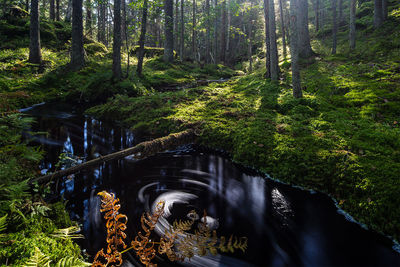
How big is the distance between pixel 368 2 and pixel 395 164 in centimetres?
3053

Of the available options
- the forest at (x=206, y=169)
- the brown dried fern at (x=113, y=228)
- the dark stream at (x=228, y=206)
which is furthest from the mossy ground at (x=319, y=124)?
the brown dried fern at (x=113, y=228)

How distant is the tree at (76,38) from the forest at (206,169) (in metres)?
1.83

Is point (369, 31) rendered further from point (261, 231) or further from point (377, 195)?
point (261, 231)

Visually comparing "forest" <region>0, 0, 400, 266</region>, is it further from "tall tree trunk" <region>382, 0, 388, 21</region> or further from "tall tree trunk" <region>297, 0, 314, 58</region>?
"tall tree trunk" <region>382, 0, 388, 21</region>

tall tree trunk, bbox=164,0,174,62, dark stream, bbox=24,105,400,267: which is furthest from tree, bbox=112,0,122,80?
tall tree trunk, bbox=164,0,174,62

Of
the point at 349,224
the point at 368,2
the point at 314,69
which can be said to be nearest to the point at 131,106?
the point at 349,224

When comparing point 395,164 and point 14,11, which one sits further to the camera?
point 14,11

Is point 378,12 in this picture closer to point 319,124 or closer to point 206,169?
point 319,124

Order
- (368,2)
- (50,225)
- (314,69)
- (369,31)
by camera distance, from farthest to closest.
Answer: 1. (368,2)
2. (369,31)
3. (314,69)
4. (50,225)

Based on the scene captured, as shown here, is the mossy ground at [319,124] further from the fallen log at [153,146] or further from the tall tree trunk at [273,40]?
the tall tree trunk at [273,40]

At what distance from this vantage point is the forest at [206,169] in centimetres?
297

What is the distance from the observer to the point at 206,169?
6.16m

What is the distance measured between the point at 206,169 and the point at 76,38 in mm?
15019

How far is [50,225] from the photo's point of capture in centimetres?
289
